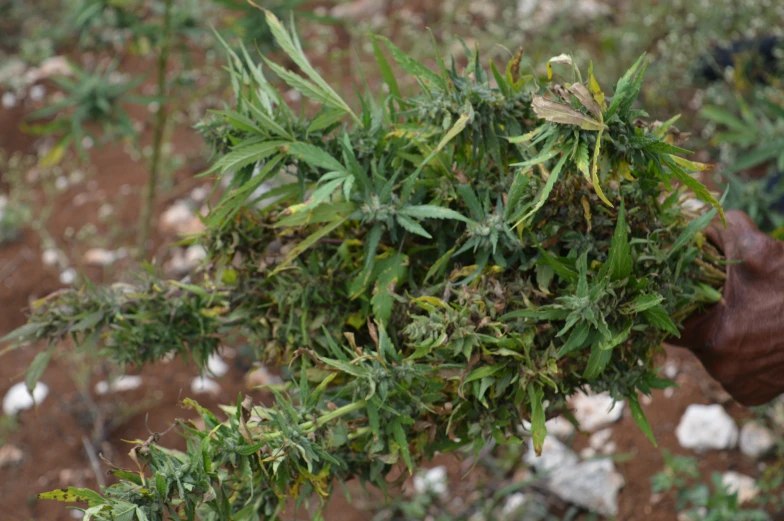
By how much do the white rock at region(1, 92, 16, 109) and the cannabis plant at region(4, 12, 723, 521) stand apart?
292 cm

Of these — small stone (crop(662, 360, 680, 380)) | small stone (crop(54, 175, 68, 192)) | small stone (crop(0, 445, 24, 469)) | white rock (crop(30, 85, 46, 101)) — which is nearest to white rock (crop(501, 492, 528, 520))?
small stone (crop(662, 360, 680, 380))

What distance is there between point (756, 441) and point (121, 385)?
6.50 feet

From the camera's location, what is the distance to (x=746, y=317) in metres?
1.17

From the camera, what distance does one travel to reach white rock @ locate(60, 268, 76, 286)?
9.69 feet

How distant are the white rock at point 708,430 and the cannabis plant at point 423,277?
3.61 ft

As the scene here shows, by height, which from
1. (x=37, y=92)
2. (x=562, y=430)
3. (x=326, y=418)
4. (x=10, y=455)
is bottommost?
(x=10, y=455)

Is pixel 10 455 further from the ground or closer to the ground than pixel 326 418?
closer to the ground

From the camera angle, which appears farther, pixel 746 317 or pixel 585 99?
pixel 746 317

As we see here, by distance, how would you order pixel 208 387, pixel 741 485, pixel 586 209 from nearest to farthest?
pixel 586 209 → pixel 741 485 → pixel 208 387

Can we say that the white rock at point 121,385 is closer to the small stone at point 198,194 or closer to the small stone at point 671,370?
the small stone at point 198,194

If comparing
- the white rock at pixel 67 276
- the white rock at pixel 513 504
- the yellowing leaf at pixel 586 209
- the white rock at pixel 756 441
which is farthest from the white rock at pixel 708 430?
the white rock at pixel 67 276

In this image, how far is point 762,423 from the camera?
6.92 feet

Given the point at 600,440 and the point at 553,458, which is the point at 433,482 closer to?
the point at 553,458

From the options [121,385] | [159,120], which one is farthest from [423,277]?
[121,385]
